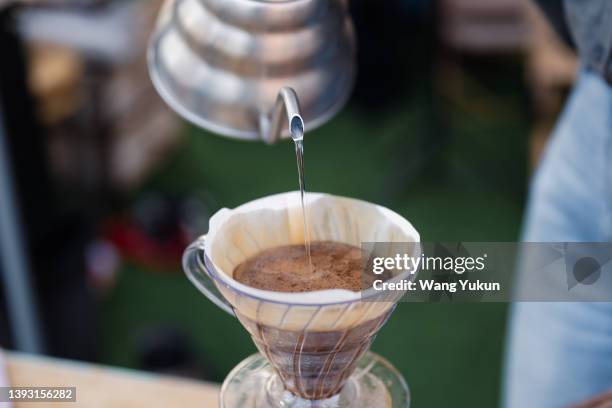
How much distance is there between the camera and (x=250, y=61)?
748 millimetres

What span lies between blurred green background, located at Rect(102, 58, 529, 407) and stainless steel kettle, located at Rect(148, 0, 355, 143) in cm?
147

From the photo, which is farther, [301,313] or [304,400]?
[304,400]

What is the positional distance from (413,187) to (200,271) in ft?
8.77

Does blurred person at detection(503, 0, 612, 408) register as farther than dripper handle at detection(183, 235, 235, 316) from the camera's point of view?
Yes

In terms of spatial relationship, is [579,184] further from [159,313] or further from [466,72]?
[466,72]

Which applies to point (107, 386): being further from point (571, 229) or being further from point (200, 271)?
point (571, 229)

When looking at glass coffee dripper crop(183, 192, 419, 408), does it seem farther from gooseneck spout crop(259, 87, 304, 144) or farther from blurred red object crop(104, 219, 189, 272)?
blurred red object crop(104, 219, 189, 272)

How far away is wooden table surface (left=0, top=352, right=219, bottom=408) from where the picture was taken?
37.8 inches

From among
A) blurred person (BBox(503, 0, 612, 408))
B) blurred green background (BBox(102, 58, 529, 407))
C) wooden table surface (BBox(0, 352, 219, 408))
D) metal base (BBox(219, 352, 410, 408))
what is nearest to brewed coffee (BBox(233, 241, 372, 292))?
metal base (BBox(219, 352, 410, 408))

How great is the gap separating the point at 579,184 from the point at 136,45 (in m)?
2.29

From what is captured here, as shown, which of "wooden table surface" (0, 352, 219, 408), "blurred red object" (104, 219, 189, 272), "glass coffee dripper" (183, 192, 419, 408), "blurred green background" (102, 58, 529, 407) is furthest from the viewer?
"blurred red object" (104, 219, 189, 272)

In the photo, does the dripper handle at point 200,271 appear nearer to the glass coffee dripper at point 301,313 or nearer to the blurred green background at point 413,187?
the glass coffee dripper at point 301,313

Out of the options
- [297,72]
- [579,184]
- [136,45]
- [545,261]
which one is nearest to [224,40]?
[297,72]

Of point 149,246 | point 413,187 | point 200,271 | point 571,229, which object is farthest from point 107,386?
point 413,187
